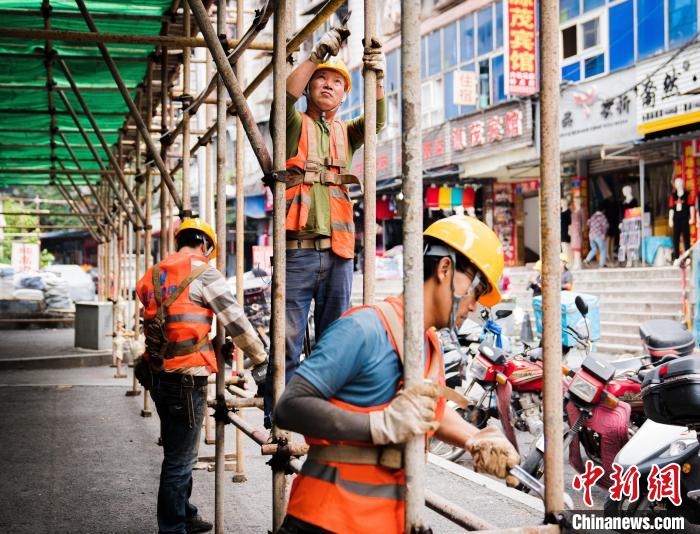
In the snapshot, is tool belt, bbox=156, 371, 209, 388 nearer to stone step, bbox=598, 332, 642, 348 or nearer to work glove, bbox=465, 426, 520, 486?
work glove, bbox=465, 426, 520, 486

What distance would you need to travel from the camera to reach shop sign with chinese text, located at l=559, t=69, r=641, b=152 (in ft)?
54.1

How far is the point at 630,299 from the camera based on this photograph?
14.7 m

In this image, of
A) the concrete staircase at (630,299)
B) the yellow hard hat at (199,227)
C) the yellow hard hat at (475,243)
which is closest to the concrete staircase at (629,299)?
the concrete staircase at (630,299)

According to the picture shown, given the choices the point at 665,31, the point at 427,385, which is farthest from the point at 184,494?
the point at 665,31

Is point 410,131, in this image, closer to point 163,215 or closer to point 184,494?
point 184,494

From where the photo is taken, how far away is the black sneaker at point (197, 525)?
15.7 feet

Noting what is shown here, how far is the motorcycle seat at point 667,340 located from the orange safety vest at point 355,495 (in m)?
4.29

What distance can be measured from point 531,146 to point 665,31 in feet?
13.0

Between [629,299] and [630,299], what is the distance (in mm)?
20

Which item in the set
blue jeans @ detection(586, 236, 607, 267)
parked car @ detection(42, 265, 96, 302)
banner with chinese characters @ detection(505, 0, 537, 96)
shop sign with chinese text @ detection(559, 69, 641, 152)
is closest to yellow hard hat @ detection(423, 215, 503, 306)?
shop sign with chinese text @ detection(559, 69, 641, 152)

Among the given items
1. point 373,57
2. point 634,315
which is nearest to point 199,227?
point 373,57

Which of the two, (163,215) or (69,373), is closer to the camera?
(163,215)

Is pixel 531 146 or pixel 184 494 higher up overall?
pixel 531 146

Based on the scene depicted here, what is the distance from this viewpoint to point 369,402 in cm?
226
